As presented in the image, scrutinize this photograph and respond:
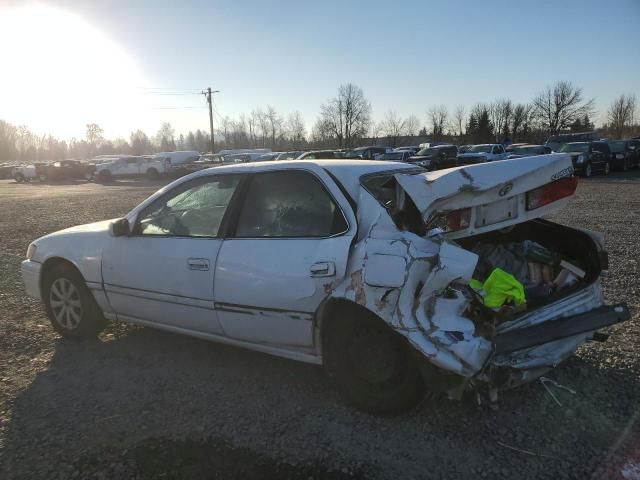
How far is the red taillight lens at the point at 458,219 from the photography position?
332 centimetres

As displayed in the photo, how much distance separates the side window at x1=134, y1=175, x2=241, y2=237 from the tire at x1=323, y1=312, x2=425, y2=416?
4.12ft

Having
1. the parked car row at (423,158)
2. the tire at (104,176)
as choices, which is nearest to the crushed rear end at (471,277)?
the parked car row at (423,158)

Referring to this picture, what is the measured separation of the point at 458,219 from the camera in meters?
3.32

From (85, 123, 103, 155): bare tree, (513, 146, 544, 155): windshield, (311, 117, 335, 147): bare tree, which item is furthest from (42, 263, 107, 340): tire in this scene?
(85, 123, 103, 155): bare tree

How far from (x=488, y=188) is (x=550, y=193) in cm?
51

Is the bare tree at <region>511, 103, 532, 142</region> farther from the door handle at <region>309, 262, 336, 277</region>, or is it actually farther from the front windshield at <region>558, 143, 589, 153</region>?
the door handle at <region>309, 262, 336, 277</region>

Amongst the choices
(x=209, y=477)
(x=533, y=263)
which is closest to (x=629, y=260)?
(x=533, y=263)

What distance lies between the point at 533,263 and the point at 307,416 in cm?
201

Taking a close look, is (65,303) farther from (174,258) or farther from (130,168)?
(130,168)

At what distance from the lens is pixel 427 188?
324 cm

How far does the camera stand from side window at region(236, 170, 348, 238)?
3.34 meters

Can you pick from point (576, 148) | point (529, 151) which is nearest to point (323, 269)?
point (529, 151)

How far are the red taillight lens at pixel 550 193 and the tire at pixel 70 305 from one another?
12.2 ft

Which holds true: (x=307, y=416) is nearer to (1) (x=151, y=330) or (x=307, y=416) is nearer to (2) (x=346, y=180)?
(2) (x=346, y=180)
